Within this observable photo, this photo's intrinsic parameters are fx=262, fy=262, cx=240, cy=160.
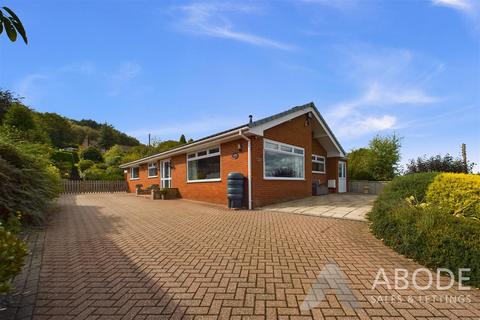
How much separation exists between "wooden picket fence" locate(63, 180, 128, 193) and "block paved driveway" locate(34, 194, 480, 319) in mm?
17399

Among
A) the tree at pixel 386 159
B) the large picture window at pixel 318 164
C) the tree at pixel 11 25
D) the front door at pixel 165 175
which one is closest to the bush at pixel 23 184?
the tree at pixel 11 25

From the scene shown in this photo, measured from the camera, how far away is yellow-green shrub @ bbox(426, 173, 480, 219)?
17.7 ft

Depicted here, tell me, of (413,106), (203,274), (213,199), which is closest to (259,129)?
(213,199)

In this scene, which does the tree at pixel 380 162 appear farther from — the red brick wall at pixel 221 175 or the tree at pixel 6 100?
the tree at pixel 6 100

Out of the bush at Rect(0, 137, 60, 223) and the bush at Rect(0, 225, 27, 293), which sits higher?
the bush at Rect(0, 137, 60, 223)

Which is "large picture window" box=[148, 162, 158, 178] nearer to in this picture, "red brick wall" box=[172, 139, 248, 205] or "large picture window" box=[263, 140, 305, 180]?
"red brick wall" box=[172, 139, 248, 205]

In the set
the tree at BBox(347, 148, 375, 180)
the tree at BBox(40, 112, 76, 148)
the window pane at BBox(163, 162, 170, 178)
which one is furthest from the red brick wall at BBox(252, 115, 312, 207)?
the tree at BBox(40, 112, 76, 148)

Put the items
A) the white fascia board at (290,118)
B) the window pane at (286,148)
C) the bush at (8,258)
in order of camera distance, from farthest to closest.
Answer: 1. the window pane at (286,148)
2. the white fascia board at (290,118)
3. the bush at (8,258)

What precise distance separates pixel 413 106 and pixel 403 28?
4.61m

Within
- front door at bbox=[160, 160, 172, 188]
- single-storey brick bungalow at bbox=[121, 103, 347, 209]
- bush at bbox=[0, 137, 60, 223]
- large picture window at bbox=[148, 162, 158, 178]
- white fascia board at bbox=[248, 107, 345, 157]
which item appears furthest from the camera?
large picture window at bbox=[148, 162, 158, 178]

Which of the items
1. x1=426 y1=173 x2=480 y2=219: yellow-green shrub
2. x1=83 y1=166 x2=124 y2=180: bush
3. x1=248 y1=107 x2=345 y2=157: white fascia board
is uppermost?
x1=248 y1=107 x2=345 y2=157: white fascia board

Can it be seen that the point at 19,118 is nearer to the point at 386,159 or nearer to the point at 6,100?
the point at 6,100

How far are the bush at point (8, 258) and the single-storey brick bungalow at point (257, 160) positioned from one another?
7.77 meters

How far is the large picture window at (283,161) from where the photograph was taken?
37.0 ft
